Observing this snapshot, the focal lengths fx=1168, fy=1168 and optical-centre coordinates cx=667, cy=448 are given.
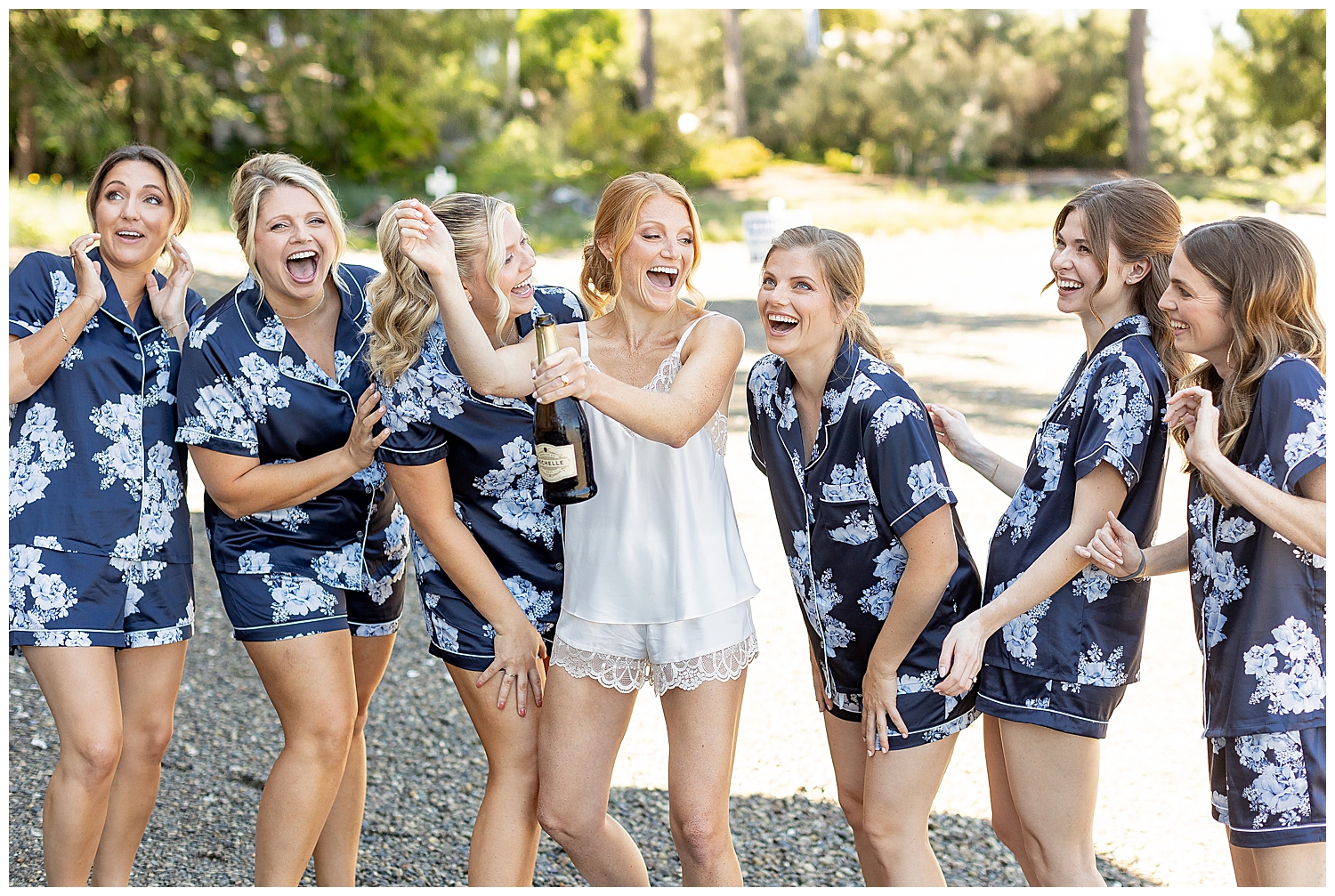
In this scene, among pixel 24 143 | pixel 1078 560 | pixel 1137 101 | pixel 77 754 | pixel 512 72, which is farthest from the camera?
pixel 512 72

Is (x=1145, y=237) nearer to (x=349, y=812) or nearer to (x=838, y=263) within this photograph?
(x=838, y=263)

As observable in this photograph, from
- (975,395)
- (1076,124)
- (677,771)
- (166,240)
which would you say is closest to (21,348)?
(166,240)

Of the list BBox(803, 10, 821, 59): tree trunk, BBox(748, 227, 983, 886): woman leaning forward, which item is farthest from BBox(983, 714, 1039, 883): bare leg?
BBox(803, 10, 821, 59): tree trunk

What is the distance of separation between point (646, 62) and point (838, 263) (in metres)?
45.2

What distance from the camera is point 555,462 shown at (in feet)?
9.82

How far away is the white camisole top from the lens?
10.2 ft

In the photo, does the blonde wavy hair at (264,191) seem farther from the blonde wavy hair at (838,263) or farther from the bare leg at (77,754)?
the blonde wavy hair at (838,263)

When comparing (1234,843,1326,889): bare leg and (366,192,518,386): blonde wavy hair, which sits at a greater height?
(366,192,518,386): blonde wavy hair

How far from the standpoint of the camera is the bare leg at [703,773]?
3.08m

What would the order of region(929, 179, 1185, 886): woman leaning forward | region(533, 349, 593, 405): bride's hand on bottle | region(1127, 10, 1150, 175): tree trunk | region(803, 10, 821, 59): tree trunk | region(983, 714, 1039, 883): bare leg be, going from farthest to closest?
region(803, 10, 821, 59): tree trunk, region(1127, 10, 1150, 175): tree trunk, region(983, 714, 1039, 883): bare leg, region(929, 179, 1185, 886): woman leaning forward, region(533, 349, 593, 405): bride's hand on bottle

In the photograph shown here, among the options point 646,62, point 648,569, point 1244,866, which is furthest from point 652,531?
point 646,62

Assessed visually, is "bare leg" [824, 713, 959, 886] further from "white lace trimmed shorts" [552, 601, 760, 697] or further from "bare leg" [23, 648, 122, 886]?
"bare leg" [23, 648, 122, 886]

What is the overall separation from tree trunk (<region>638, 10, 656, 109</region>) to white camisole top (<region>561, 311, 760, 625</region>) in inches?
1747

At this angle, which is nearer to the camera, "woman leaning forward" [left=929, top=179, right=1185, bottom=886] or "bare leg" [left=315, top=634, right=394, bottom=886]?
"woman leaning forward" [left=929, top=179, right=1185, bottom=886]
